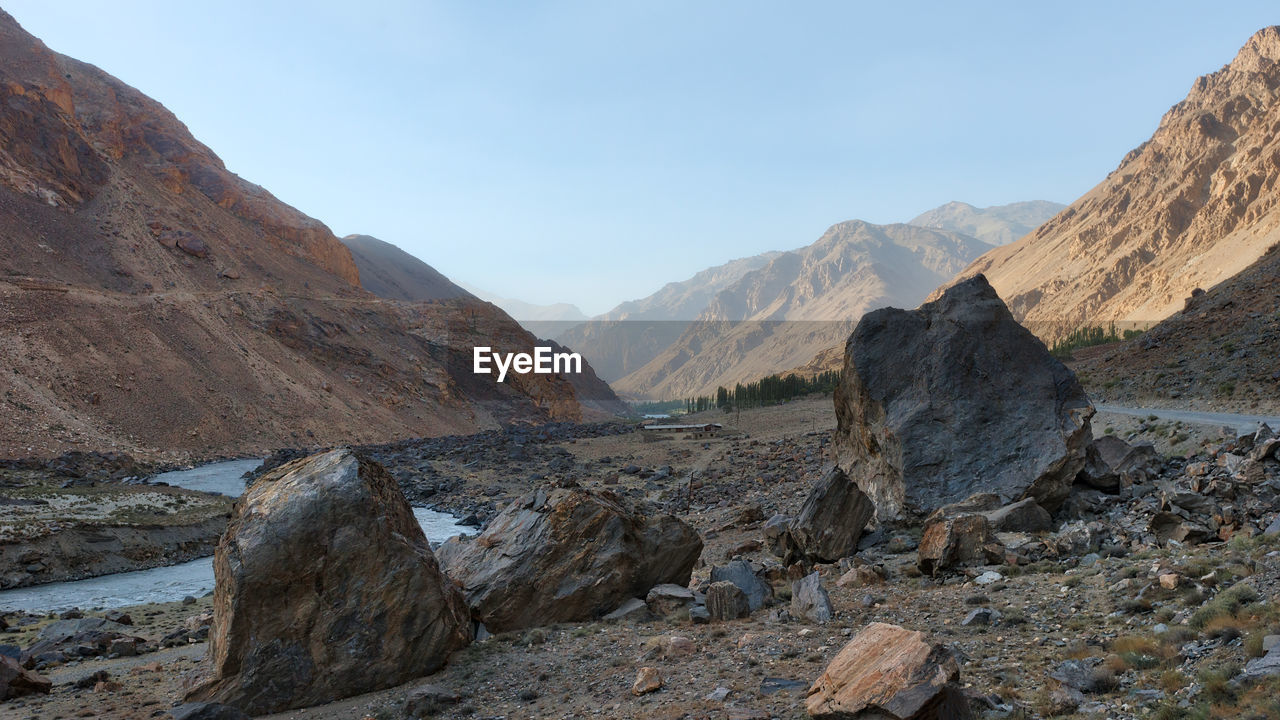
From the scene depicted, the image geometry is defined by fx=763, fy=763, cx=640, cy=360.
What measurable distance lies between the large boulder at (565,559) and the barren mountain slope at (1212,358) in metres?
19.4

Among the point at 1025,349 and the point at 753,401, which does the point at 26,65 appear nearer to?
the point at 753,401

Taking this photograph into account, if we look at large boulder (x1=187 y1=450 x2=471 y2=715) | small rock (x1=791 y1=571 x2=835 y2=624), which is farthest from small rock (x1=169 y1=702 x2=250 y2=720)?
small rock (x1=791 y1=571 x2=835 y2=624)

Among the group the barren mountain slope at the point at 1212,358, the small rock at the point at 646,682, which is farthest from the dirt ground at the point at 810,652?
the barren mountain slope at the point at 1212,358

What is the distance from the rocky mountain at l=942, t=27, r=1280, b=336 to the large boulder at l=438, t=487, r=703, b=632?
83.7 meters

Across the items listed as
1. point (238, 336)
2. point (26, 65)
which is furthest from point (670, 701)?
point (26, 65)

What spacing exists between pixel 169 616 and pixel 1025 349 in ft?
65.6

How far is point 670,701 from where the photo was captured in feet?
26.5

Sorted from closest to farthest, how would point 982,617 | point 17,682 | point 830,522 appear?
1. point 982,617
2. point 17,682
3. point 830,522

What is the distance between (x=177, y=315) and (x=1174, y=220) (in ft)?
402

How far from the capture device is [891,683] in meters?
6.49

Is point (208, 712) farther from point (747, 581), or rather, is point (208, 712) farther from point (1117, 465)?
point (1117, 465)

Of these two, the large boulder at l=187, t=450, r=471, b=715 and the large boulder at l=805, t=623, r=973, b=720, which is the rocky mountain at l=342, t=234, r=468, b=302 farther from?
the large boulder at l=805, t=623, r=973, b=720

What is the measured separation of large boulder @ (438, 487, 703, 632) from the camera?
12055 mm

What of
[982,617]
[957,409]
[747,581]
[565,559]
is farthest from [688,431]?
[982,617]
